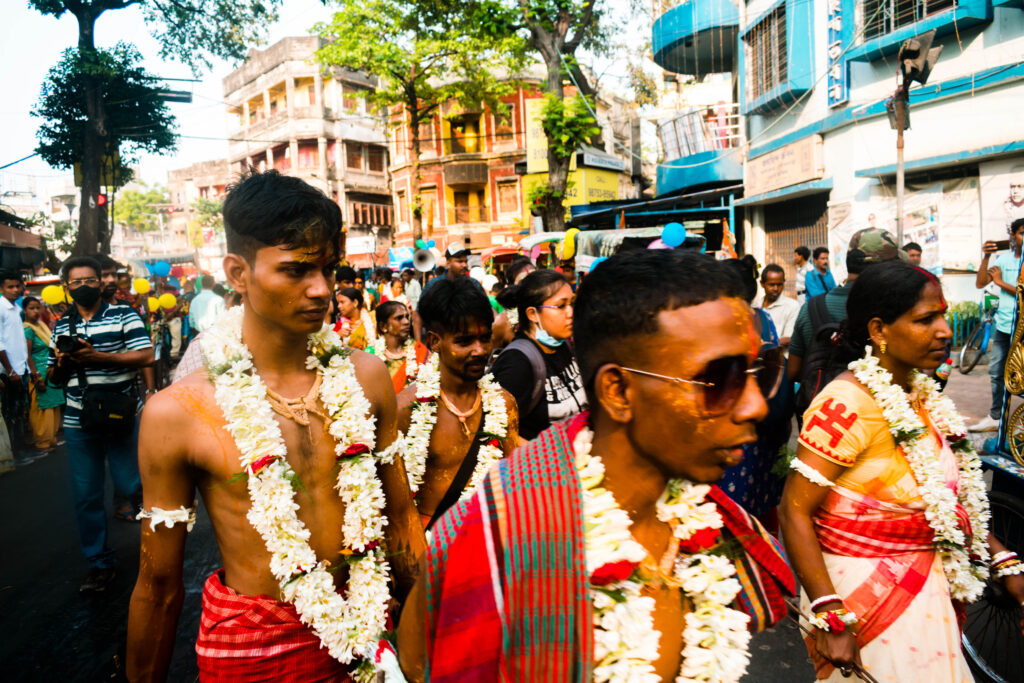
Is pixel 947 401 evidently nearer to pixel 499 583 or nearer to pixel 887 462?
pixel 887 462

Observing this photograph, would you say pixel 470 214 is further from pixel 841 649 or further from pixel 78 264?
pixel 841 649

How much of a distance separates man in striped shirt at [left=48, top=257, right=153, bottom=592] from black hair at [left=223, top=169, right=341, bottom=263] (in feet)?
11.8

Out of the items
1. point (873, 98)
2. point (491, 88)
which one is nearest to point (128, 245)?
point (491, 88)

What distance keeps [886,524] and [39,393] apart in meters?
9.97

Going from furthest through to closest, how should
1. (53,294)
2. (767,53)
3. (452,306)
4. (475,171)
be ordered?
(475,171) → (767,53) → (53,294) → (452,306)

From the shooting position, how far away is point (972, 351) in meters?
10.6

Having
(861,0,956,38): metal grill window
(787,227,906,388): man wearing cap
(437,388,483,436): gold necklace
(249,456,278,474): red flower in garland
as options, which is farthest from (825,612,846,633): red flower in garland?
(861,0,956,38): metal grill window

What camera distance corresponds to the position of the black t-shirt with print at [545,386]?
3.69 meters

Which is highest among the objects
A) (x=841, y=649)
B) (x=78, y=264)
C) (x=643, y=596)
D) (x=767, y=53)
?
(x=767, y=53)

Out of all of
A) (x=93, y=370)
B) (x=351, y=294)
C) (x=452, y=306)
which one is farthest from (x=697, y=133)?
(x=452, y=306)

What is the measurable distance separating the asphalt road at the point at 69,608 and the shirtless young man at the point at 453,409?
1.28 meters

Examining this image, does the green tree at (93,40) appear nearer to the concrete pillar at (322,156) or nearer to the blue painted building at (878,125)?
the blue painted building at (878,125)

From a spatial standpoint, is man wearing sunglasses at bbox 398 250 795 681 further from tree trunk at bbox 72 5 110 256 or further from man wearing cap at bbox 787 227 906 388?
tree trunk at bbox 72 5 110 256

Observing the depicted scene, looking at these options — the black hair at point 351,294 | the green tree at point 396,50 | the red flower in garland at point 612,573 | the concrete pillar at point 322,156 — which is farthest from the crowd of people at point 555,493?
the concrete pillar at point 322,156
